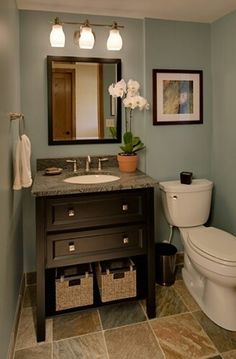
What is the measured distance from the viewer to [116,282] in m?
1.93

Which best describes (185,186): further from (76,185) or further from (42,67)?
(42,67)

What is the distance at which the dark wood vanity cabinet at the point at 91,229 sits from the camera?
171 cm

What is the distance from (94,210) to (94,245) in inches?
8.5

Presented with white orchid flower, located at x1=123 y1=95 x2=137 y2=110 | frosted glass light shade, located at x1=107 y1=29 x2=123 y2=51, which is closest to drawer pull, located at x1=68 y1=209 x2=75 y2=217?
white orchid flower, located at x1=123 y1=95 x2=137 y2=110

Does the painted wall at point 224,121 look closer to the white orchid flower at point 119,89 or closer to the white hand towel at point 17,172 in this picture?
the white orchid flower at point 119,89

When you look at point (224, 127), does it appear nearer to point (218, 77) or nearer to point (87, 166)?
point (218, 77)

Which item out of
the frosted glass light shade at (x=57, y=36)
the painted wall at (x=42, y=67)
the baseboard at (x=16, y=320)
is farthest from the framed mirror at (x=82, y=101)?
the baseboard at (x=16, y=320)

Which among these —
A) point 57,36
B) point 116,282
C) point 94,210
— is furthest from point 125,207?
point 57,36

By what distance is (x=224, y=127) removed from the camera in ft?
7.88

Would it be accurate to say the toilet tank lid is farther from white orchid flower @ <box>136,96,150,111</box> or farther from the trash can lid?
white orchid flower @ <box>136,96,150,111</box>

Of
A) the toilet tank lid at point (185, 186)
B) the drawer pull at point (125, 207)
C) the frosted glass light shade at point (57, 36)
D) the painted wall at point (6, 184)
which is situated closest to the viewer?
the painted wall at point (6, 184)

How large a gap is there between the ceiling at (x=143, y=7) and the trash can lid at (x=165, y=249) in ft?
5.95

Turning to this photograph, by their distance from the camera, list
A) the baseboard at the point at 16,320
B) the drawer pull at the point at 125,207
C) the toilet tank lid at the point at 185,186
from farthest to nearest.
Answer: the toilet tank lid at the point at 185,186 → the drawer pull at the point at 125,207 → the baseboard at the point at 16,320

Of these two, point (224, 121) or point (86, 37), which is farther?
point (224, 121)
